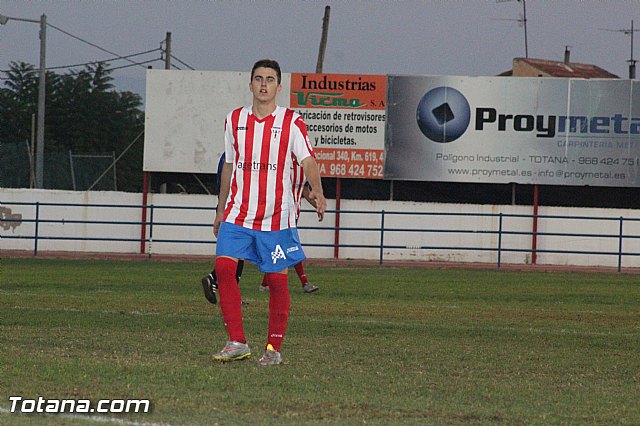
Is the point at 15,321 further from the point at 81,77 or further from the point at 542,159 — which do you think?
the point at 81,77

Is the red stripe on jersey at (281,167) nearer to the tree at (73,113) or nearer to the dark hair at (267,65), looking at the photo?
the dark hair at (267,65)

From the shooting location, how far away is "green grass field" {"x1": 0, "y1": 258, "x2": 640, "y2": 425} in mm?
6227

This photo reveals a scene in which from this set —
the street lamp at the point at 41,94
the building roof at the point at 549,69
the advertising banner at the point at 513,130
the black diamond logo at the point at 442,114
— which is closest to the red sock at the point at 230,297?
the advertising banner at the point at 513,130

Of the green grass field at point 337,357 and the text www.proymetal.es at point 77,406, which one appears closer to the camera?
the text www.proymetal.es at point 77,406

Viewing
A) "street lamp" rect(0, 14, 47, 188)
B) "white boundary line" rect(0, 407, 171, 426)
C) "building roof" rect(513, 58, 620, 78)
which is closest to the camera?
"white boundary line" rect(0, 407, 171, 426)

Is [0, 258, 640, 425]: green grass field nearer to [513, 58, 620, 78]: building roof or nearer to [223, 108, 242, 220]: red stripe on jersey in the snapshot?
[223, 108, 242, 220]: red stripe on jersey

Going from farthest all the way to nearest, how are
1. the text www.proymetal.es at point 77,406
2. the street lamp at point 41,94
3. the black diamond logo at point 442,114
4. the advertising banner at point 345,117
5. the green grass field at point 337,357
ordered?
the street lamp at point 41,94 → the black diamond logo at point 442,114 → the advertising banner at point 345,117 → the green grass field at point 337,357 → the text www.proymetal.es at point 77,406

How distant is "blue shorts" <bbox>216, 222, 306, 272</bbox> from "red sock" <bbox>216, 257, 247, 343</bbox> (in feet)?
0.27

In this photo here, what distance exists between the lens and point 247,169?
314 inches

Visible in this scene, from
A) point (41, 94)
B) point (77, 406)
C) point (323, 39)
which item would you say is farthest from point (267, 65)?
point (323, 39)

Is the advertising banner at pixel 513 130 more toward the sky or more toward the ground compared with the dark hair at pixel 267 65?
more toward the sky

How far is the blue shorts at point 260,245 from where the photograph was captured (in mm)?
7988

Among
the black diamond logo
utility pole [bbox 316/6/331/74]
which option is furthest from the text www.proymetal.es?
utility pole [bbox 316/6/331/74]

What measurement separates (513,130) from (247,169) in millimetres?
22414
